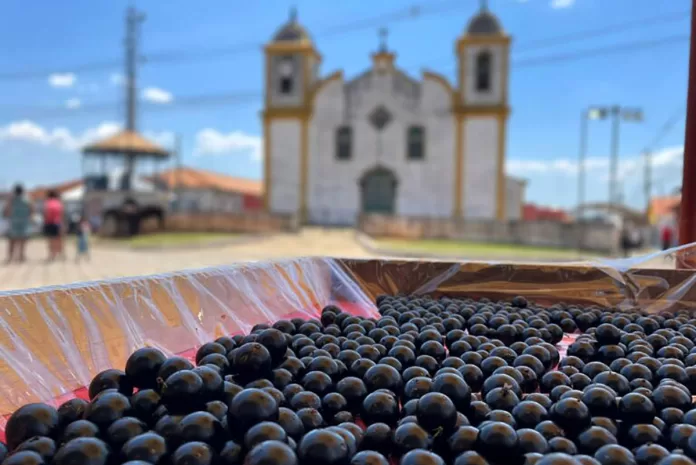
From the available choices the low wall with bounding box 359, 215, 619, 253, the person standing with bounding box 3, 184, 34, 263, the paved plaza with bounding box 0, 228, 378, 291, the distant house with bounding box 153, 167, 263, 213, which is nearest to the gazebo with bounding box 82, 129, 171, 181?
the distant house with bounding box 153, 167, 263, 213

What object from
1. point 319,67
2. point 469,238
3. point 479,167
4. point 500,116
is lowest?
point 469,238

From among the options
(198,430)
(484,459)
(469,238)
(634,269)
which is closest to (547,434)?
(484,459)

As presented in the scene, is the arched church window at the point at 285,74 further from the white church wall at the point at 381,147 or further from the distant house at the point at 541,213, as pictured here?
the distant house at the point at 541,213

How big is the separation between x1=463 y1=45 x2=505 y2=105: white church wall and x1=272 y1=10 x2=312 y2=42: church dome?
8.04m

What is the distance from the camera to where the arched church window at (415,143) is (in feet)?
92.8

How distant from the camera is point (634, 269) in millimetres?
3475

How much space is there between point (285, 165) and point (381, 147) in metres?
4.79

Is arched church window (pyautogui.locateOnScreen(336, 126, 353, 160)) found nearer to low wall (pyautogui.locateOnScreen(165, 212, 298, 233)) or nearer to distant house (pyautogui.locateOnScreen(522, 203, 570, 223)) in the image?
low wall (pyautogui.locateOnScreen(165, 212, 298, 233))

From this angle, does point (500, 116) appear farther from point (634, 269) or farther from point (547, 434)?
point (547, 434)

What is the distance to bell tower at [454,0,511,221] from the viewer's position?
27.2m

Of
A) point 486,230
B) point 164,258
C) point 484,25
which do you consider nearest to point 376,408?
point 164,258

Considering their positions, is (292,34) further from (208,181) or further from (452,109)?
(208,181)

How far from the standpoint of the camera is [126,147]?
103ft

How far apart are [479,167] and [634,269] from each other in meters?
24.5
